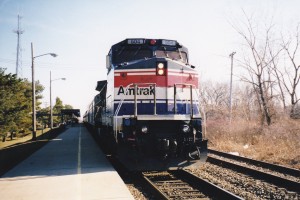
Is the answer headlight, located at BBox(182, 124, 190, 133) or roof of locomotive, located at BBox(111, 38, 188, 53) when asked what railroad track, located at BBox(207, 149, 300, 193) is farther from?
roof of locomotive, located at BBox(111, 38, 188, 53)

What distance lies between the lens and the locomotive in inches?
303

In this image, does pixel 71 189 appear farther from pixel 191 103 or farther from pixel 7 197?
pixel 191 103

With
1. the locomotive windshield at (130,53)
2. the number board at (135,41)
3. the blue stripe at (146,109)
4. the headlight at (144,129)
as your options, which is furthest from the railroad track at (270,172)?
the number board at (135,41)

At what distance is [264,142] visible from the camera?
632 inches

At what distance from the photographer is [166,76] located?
8484 millimetres

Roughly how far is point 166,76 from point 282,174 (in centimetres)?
445

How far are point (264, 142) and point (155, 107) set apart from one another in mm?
10379

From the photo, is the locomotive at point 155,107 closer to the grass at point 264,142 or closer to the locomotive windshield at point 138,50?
the locomotive windshield at point 138,50

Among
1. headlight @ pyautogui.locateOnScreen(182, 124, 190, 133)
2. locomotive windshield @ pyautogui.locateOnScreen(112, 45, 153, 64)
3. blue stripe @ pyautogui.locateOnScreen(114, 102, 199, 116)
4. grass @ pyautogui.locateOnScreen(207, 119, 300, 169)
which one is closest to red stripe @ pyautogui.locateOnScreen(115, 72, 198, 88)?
blue stripe @ pyautogui.locateOnScreen(114, 102, 199, 116)

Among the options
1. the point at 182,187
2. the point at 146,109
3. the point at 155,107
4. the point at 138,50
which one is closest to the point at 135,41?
the point at 138,50

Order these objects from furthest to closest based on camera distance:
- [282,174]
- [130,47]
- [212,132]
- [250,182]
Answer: [212,132]
[130,47]
[282,174]
[250,182]

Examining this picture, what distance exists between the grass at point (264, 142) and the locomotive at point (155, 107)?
4413 mm

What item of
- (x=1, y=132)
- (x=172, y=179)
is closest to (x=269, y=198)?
(x=172, y=179)

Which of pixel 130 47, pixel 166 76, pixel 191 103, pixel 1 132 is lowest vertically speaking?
pixel 1 132
